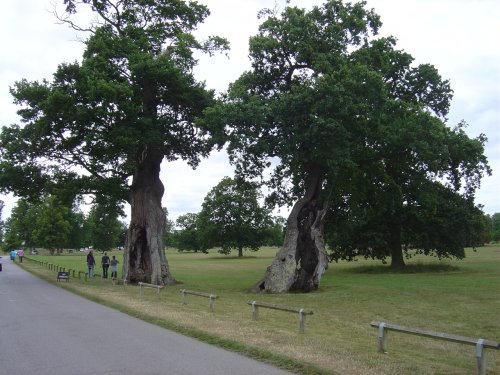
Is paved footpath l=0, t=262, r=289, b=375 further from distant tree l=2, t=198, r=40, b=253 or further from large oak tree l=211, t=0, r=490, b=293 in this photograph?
distant tree l=2, t=198, r=40, b=253

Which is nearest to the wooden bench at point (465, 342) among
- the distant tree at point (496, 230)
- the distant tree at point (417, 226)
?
the distant tree at point (417, 226)

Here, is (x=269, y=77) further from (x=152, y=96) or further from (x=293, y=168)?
(x=152, y=96)

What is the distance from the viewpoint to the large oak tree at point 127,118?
79.9ft

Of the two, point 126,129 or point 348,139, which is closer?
point 348,139

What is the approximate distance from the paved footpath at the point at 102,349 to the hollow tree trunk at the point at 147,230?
14.0m

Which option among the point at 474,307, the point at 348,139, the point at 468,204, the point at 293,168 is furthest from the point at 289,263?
the point at 468,204

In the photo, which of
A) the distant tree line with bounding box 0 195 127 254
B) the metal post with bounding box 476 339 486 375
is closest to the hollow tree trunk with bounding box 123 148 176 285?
the metal post with bounding box 476 339 486 375

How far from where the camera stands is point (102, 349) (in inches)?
343

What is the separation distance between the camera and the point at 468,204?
128 feet

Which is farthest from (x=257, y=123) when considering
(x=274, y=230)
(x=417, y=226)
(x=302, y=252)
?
(x=274, y=230)

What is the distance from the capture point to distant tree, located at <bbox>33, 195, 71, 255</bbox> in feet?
307

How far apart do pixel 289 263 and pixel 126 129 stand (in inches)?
413

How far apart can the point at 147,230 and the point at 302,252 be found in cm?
947

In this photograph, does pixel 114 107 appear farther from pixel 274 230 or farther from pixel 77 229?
pixel 77 229
